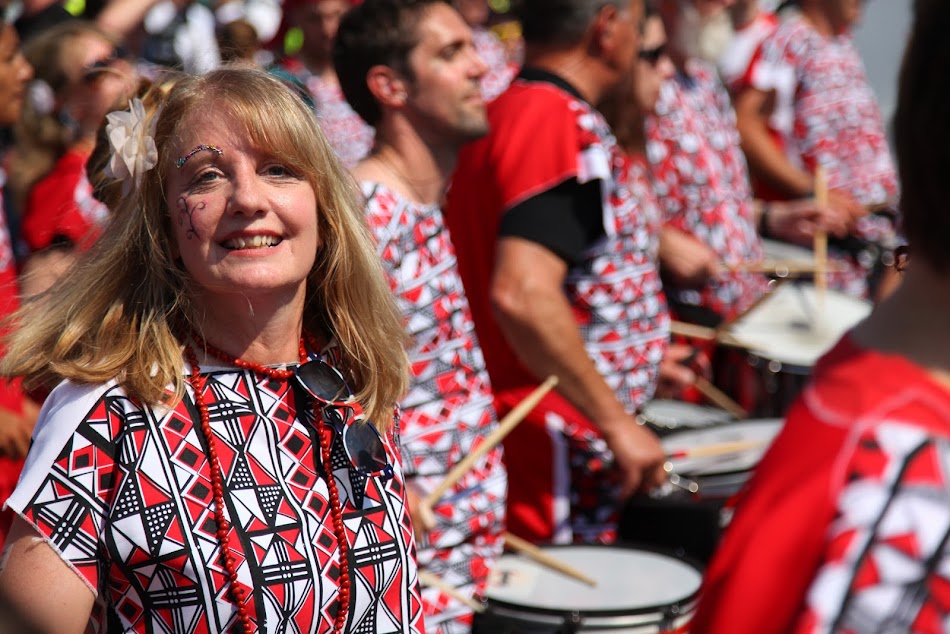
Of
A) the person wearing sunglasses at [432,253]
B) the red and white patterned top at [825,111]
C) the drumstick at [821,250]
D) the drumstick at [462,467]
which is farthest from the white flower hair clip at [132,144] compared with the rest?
the red and white patterned top at [825,111]

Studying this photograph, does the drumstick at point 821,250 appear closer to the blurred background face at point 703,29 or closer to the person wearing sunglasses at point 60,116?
the blurred background face at point 703,29

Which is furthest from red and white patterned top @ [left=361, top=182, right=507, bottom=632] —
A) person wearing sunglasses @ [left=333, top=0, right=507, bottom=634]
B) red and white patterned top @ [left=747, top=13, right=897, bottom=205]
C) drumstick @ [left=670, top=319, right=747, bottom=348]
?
red and white patterned top @ [left=747, top=13, right=897, bottom=205]

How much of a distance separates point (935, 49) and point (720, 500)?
2688 millimetres

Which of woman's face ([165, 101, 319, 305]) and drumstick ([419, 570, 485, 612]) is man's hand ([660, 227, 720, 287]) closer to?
drumstick ([419, 570, 485, 612])

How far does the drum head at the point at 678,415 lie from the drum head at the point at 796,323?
1.94ft

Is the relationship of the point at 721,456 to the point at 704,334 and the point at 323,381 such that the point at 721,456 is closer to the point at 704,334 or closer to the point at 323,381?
the point at 704,334

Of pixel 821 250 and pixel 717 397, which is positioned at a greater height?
pixel 821 250

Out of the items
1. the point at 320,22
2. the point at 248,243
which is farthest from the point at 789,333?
the point at 248,243

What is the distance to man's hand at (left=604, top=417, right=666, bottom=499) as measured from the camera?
11.2ft

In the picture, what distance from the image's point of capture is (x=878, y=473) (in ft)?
3.50

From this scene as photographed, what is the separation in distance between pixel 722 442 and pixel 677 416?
0.48 metres

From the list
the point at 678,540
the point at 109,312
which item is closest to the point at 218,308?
the point at 109,312

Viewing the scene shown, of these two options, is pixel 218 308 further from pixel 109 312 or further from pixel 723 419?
pixel 723 419

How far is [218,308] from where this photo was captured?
2.03 m
